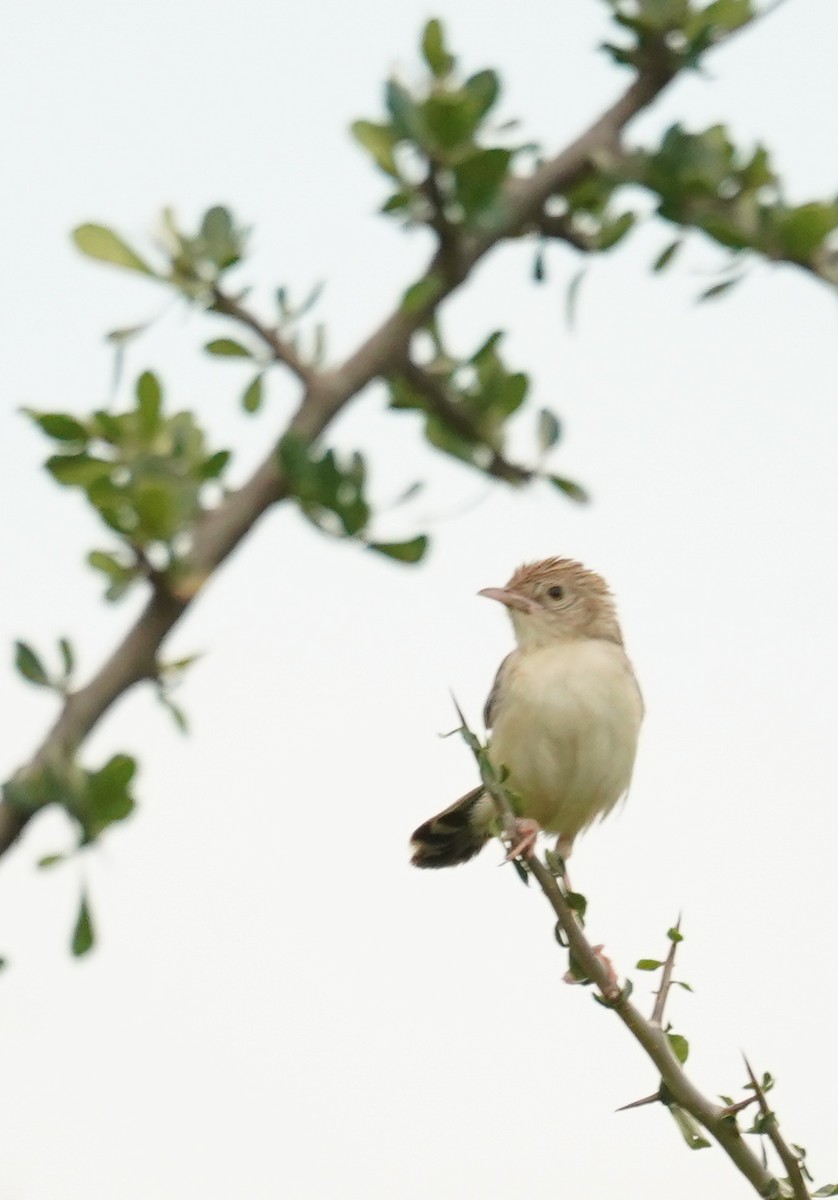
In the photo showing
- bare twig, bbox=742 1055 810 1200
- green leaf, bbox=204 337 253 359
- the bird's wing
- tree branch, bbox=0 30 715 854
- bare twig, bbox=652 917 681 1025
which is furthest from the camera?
the bird's wing

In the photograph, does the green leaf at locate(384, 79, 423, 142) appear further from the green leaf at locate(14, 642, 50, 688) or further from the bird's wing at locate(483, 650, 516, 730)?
the bird's wing at locate(483, 650, 516, 730)

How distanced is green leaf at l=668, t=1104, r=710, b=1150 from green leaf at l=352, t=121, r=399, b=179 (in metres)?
2.43

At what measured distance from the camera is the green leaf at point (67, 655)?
112cm

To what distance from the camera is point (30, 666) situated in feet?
3.62

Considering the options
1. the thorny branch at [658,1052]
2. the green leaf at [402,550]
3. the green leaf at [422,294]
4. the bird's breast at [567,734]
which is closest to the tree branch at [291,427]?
the green leaf at [422,294]

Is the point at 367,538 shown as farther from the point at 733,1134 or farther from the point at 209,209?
the point at 733,1134

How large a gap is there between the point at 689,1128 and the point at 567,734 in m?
4.15

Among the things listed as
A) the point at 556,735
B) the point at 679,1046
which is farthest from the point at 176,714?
the point at 556,735

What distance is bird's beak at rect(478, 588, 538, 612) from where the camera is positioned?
816cm

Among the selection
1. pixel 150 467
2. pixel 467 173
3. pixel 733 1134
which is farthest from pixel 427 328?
pixel 733 1134

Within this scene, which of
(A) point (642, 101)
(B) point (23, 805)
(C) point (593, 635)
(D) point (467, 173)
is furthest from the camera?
(C) point (593, 635)

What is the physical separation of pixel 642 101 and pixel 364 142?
213mm

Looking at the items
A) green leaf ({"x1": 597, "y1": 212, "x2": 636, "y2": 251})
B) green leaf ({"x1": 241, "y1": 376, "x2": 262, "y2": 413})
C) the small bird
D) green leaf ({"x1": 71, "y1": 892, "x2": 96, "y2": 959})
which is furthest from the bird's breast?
green leaf ({"x1": 71, "y1": 892, "x2": 96, "y2": 959})

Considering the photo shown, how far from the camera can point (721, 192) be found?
126cm
